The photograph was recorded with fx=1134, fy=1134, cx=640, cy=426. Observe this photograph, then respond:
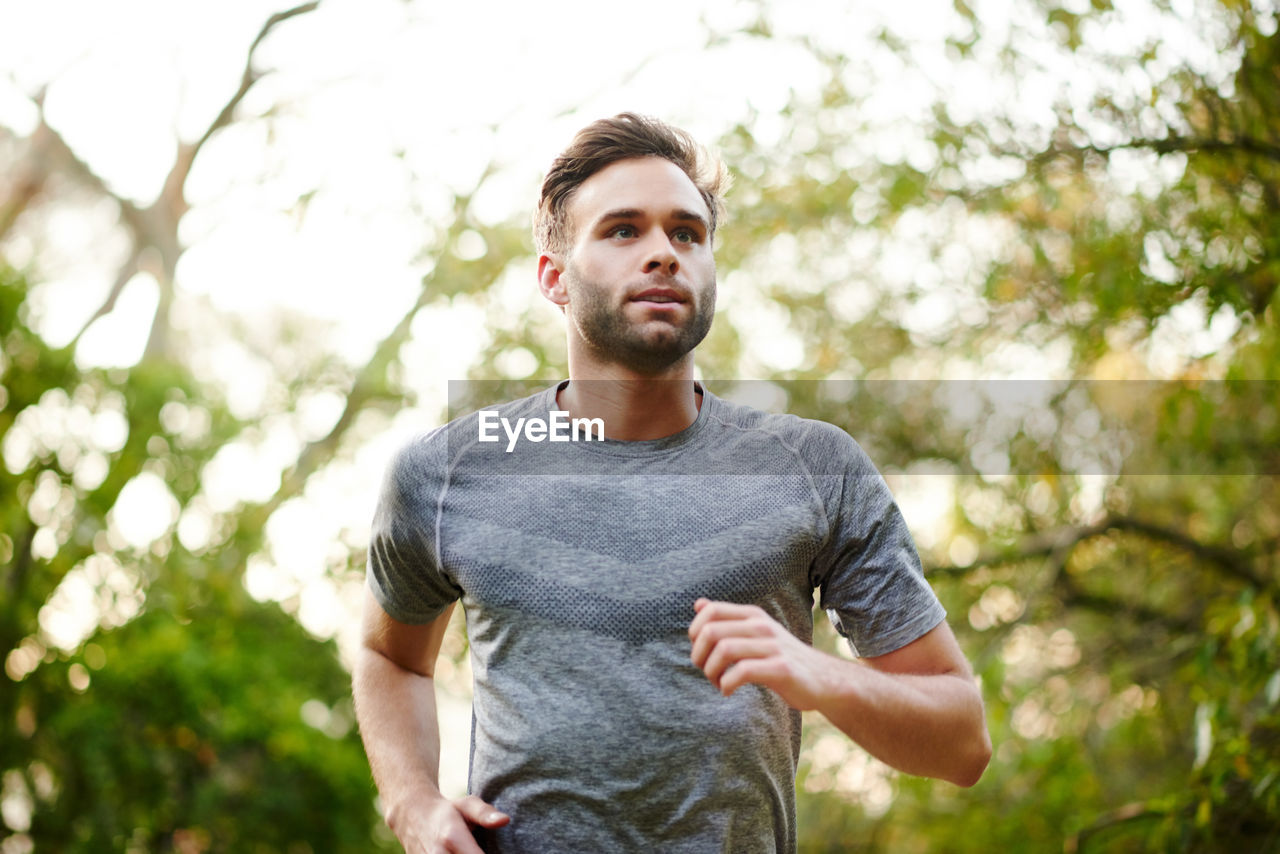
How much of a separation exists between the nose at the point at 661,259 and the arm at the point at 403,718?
0.68 m

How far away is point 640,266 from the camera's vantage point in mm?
1707

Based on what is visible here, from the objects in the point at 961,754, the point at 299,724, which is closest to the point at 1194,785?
the point at 961,754

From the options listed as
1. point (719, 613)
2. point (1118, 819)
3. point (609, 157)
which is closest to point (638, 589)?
point (719, 613)

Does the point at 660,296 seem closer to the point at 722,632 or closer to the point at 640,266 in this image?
the point at 640,266

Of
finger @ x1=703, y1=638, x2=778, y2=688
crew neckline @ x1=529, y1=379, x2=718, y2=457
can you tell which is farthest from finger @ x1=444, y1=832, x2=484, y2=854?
crew neckline @ x1=529, y1=379, x2=718, y2=457

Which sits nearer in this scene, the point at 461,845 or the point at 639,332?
the point at 461,845

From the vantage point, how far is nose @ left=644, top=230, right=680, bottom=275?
5.57 ft

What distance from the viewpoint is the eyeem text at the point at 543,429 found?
5.81 feet

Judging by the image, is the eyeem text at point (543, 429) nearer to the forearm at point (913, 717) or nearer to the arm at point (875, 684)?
the arm at point (875, 684)

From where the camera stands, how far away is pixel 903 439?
210 inches

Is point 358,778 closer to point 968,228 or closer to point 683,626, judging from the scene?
point 968,228

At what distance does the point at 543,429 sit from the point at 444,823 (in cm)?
60

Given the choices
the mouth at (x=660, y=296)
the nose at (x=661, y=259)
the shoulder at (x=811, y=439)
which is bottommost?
the shoulder at (x=811, y=439)

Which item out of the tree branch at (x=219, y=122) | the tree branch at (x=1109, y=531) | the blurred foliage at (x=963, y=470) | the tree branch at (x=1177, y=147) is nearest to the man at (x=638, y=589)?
the blurred foliage at (x=963, y=470)
